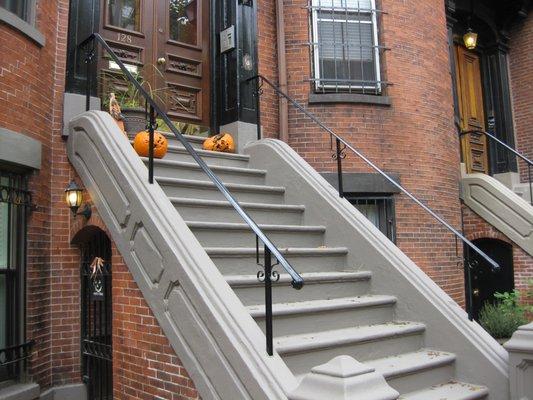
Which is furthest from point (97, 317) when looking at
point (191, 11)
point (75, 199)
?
point (191, 11)

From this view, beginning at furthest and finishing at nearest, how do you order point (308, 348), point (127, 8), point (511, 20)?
point (511, 20) → point (127, 8) → point (308, 348)

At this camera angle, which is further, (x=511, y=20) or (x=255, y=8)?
(x=511, y=20)

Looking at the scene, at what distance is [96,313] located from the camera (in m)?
5.46

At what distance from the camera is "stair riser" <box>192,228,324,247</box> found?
4.93 metres

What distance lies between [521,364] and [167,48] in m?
5.66

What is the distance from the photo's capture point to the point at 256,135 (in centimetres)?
725

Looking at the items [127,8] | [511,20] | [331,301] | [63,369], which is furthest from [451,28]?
[63,369]

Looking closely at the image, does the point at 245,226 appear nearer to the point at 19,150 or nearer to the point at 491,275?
the point at 19,150

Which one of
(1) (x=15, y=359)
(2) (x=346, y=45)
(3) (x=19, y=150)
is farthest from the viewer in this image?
(2) (x=346, y=45)

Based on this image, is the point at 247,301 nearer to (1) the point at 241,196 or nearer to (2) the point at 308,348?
(2) the point at 308,348

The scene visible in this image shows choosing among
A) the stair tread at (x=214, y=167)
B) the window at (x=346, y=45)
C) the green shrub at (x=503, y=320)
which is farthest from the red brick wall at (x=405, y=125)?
the stair tread at (x=214, y=167)

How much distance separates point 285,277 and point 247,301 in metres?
0.48

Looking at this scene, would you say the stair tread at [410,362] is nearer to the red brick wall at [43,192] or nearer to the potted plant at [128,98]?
the red brick wall at [43,192]

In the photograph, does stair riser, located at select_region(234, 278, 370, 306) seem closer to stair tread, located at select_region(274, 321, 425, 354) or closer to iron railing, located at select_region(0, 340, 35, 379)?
stair tread, located at select_region(274, 321, 425, 354)
